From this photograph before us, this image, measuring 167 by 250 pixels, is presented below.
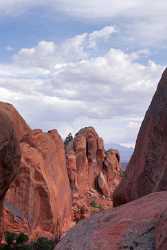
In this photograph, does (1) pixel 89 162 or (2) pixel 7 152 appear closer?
(2) pixel 7 152

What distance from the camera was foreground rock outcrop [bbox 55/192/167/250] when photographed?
5.58 m

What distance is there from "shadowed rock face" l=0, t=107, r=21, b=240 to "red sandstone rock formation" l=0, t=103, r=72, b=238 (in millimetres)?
5221

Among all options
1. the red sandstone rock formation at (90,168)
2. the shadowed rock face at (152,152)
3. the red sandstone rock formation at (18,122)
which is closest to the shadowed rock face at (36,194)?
the red sandstone rock formation at (18,122)

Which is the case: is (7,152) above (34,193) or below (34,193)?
above

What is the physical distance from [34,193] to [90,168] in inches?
1103

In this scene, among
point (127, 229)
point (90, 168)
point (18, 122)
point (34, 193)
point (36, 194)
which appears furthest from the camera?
point (90, 168)

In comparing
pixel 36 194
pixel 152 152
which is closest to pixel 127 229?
pixel 152 152

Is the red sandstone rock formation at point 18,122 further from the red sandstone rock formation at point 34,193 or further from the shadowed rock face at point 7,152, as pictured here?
the shadowed rock face at point 7,152

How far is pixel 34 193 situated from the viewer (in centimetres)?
2694

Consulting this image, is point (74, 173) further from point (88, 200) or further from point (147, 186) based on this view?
point (147, 186)

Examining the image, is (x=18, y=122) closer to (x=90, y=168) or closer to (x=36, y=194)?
(x=36, y=194)

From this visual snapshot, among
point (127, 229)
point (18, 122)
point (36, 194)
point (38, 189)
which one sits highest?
point (18, 122)

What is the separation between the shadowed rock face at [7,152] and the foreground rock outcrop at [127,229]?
33.8ft

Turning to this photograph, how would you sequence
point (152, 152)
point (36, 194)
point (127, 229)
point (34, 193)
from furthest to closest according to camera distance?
1. point (36, 194)
2. point (34, 193)
3. point (152, 152)
4. point (127, 229)
